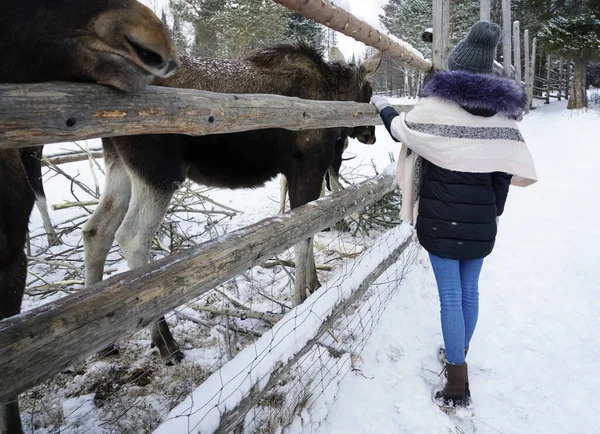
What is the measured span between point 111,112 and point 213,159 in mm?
1762

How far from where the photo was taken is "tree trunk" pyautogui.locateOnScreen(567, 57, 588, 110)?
17766 mm

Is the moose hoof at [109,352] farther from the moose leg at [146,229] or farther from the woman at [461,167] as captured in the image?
→ the woman at [461,167]

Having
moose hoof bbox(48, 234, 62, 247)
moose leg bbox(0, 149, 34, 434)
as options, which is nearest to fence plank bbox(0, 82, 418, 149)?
moose leg bbox(0, 149, 34, 434)

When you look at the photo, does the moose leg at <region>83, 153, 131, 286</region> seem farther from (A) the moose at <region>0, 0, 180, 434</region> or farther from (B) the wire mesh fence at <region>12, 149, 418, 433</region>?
(A) the moose at <region>0, 0, 180, 434</region>

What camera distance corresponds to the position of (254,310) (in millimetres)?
3588

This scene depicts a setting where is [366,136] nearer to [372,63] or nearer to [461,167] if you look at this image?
[372,63]

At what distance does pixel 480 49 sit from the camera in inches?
92.1

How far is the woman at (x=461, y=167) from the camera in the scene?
86.2 inches


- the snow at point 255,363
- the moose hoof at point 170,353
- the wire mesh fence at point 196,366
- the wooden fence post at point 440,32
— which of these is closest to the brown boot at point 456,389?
the wire mesh fence at point 196,366

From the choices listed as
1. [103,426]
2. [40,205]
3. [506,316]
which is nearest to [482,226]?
[506,316]

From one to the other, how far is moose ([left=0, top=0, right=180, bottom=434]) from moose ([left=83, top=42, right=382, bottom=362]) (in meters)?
1.01

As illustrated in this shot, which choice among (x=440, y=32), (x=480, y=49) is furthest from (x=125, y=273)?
(x=440, y=32)

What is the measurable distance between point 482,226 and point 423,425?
52.7 inches

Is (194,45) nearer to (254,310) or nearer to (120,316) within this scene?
(254,310)
